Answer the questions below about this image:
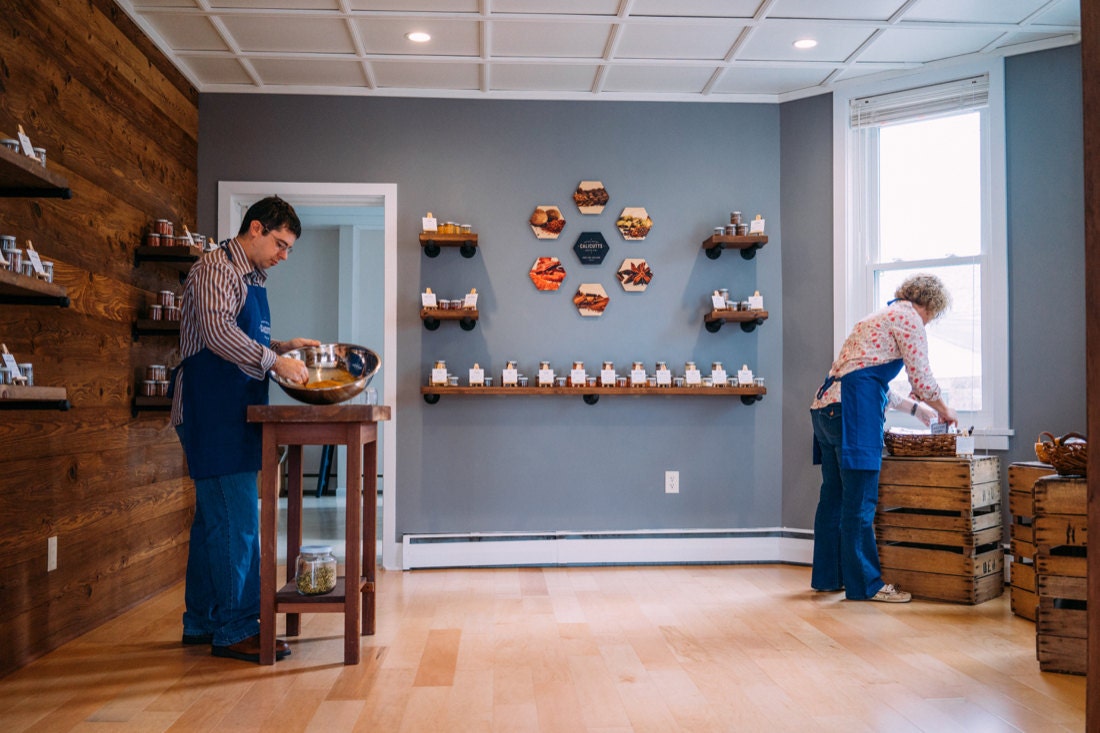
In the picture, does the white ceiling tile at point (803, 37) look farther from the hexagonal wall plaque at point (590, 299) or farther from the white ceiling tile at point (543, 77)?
the hexagonal wall plaque at point (590, 299)

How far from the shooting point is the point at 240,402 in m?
2.85

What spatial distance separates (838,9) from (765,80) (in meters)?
0.85

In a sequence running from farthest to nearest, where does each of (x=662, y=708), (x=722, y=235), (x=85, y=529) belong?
1. (x=722, y=235)
2. (x=85, y=529)
3. (x=662, y=708)

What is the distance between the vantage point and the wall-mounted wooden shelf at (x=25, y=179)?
7.15 feet

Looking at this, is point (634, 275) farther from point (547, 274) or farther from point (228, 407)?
point (228, 407)

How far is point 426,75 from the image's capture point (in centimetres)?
439

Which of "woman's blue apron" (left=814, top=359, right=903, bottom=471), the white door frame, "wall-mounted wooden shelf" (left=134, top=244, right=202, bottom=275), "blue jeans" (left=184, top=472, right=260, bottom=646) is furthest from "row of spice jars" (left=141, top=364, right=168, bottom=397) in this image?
"woman's blue apron" (left=814, top=359, right=903, bottom=471)

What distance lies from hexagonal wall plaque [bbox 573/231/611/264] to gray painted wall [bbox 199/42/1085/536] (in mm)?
48

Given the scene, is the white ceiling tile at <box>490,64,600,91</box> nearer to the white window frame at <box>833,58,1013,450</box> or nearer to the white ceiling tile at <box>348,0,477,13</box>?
the white ceiling tile at <box>348,0,477,13</box>

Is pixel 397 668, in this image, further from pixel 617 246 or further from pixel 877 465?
pixel 617 246

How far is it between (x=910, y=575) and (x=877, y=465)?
54 centimetres

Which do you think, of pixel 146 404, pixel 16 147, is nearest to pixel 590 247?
pixel 146 404

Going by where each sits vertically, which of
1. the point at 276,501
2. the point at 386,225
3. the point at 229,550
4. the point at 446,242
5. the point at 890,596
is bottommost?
the point at 890,596

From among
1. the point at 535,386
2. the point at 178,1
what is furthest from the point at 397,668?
the point at 178,1
